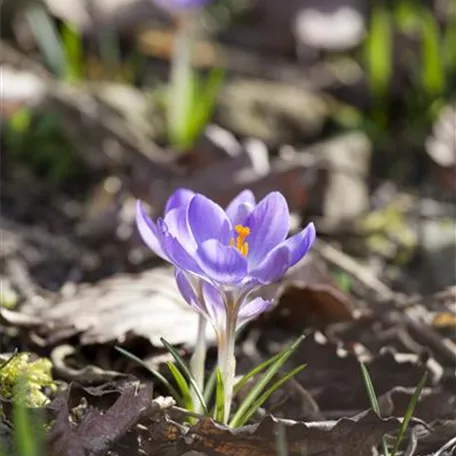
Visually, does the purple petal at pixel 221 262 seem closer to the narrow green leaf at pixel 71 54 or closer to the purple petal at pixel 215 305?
the purple petal at pixel 215 305

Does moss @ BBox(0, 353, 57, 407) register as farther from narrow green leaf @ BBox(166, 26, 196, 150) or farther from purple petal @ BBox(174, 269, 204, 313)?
narrow green leaf @ BBox(166, 26, 196, 150)

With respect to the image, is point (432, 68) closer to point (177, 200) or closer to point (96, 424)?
point (177, 200)

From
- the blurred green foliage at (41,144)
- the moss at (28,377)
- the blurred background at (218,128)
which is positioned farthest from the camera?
the blurred green foliage at (41,144)

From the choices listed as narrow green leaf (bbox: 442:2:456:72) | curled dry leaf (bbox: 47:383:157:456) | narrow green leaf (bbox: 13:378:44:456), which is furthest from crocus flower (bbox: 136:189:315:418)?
narrow green leaf (bbox: 442:2:456:72)

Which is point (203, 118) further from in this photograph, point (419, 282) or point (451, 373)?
point (451, 373)

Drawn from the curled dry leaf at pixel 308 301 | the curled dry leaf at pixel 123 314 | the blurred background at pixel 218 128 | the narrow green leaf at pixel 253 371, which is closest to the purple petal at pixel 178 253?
the narrow green leaf at pixel 253 371
